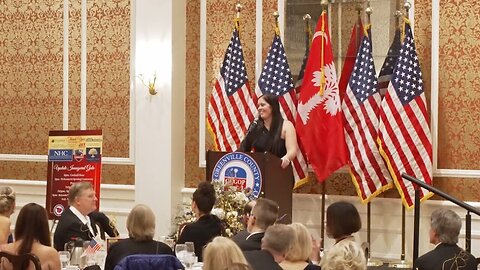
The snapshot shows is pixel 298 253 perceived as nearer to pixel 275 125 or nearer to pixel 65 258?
pixel 65 258

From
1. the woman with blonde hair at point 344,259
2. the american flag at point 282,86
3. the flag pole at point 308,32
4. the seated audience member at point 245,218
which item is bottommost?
the seated audience member at point 245,218

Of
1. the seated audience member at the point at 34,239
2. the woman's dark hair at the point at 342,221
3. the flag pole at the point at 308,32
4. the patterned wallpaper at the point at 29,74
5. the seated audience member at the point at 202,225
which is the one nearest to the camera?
the seated audience member at the point at 34,239

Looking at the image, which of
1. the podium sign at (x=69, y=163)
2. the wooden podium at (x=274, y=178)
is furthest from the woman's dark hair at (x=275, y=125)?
the podium sign at (x=69, y=163)

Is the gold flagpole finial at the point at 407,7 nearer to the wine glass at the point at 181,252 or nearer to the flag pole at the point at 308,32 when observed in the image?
the flag pole at the point at 308,32

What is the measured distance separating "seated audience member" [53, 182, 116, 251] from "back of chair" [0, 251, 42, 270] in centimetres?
127

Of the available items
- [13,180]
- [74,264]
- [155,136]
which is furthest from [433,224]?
[13,180]

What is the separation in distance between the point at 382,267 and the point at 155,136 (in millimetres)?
3045

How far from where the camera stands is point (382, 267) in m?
8.35

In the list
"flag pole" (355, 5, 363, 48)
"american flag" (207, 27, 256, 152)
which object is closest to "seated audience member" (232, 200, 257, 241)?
"american flag" (207, 27, 256, 152)

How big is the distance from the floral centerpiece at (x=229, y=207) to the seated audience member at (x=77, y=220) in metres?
1.11

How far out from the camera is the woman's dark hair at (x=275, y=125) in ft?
28.2

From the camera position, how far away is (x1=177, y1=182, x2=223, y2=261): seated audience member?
252 inches

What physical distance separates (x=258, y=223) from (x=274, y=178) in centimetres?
267

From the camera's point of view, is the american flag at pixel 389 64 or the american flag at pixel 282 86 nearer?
the american flag at pixel 389 64
